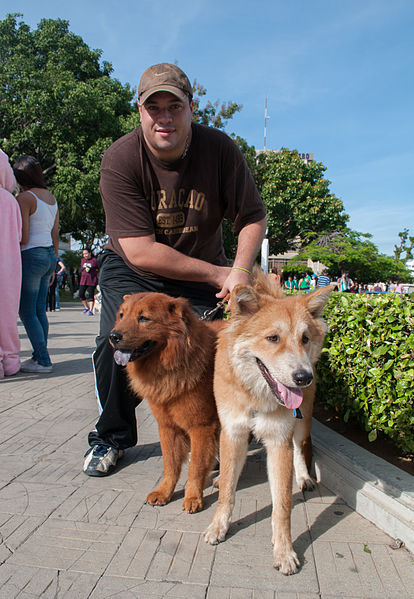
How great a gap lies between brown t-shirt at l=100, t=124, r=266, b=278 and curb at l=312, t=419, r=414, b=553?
6.38 feet

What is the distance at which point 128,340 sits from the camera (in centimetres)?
296

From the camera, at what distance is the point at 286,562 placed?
2301 millimetres

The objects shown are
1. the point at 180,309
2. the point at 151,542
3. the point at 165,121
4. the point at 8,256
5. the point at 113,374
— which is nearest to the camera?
the point at 151,542

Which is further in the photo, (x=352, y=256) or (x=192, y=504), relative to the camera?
(x=352, y=256)

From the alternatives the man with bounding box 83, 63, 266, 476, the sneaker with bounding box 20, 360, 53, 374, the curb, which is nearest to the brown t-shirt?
the man with bounding box 83, 63, 266, 476

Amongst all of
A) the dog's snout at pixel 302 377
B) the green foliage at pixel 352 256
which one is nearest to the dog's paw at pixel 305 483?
the dog's snout at pixel 302 377

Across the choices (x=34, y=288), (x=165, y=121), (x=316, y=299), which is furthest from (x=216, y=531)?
(x=34, y=288)

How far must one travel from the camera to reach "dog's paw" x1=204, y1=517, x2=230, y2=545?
2541 mm

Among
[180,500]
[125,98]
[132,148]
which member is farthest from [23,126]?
[180,500]

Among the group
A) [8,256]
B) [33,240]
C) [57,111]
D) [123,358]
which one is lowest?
[123,358]

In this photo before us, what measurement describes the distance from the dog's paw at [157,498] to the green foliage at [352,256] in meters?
37.0

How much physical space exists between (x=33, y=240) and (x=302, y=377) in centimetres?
534

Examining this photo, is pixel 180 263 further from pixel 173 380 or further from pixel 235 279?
pixel 173 380

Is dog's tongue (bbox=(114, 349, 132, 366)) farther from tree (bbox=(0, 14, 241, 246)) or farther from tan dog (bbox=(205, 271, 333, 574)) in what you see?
tree (bbox=(0, 14, 241, 246))
